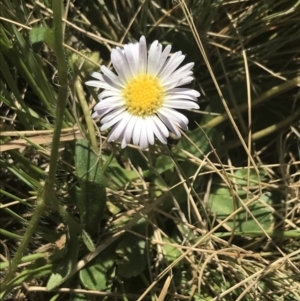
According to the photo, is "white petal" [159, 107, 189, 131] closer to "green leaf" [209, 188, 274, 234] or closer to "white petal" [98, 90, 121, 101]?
"white petal" [98, 90, 121, 101]

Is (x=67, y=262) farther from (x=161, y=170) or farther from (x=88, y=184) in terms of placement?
(x=161, y=170)

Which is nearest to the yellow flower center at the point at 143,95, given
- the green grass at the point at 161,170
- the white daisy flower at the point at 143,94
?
the white daisy flower at the point at 143,94

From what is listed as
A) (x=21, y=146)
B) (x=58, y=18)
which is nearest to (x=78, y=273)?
(x=21, y=146)

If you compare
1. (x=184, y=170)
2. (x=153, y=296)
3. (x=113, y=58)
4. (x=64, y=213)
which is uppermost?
(x=113, y=58)

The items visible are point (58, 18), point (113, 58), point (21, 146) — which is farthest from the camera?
point (21, 146)

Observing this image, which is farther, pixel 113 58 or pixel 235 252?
pixel 235 252

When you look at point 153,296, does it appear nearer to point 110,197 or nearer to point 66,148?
point 110,197

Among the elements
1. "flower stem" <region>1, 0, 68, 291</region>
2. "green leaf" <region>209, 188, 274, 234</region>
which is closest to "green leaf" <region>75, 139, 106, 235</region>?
"flower stem" <region>1, 0, 68, 291</region>

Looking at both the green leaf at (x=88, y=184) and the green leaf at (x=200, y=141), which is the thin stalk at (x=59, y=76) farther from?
the green leaf at (x=200, y=141)

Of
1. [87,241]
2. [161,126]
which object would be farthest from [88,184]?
[161,126]
